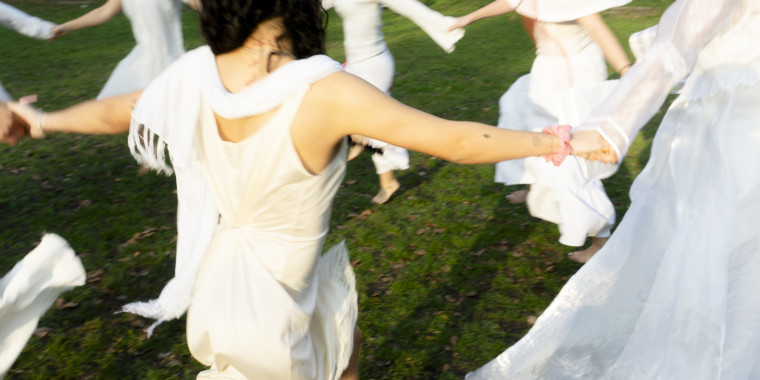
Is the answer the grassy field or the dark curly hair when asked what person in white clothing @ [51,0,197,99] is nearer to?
the grassy field

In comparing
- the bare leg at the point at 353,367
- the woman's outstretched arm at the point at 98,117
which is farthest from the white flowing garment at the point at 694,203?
the woman's outstretched arm at the point at 98,117

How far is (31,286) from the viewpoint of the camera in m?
3.18

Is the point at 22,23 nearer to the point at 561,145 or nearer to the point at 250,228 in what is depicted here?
the point at 250,228

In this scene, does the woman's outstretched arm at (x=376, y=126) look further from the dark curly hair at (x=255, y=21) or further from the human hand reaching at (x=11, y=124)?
the human hand reaching at (x=11, y=124)

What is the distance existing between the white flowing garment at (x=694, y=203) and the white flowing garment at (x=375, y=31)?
2730mm

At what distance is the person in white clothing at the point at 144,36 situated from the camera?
646cm

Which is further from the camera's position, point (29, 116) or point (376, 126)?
point (29, 116)

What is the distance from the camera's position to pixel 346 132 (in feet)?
7.47

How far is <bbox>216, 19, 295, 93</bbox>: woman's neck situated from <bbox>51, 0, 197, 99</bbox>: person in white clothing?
14.7ft

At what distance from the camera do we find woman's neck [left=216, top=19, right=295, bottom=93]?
7.41 ft

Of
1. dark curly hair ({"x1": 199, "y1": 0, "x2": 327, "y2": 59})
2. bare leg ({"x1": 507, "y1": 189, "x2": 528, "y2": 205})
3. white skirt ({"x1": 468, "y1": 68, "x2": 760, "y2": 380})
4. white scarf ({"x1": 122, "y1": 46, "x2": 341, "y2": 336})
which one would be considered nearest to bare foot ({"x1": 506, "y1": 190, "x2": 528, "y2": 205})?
bare leg ({"x1": 507, "y1": 189, "x2": 528, "y2": 205})

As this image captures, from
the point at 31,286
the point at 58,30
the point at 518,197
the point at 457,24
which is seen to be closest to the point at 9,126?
the point at 31,286

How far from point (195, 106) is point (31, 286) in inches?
56.9

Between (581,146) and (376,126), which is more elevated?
(376,126)
